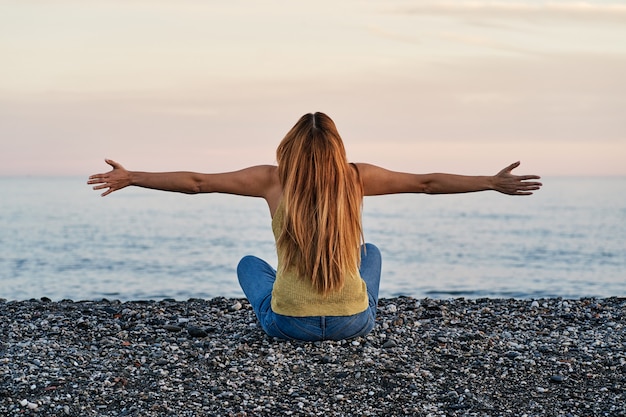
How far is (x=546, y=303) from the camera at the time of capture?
8.24m

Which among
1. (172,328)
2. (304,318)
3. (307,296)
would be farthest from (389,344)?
(172,328)

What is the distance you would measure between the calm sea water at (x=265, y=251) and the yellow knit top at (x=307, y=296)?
11459 mm

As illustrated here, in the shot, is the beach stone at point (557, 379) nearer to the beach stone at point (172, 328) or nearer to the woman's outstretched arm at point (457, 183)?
the woman's outstretched arm at point (457, 183)

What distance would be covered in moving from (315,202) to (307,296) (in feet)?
2.64

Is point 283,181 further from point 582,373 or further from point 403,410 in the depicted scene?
point 582,373

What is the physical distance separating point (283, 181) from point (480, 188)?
5.75ft

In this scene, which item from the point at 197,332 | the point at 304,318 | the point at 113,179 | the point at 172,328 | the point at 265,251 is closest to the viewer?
the point at 113,179

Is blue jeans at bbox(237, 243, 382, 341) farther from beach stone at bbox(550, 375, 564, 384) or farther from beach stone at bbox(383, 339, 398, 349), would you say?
beach stone at bbox(550, 375, 564, 384)

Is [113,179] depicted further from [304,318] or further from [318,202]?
[304,318]

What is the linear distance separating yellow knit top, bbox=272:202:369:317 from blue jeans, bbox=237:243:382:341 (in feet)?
0.25

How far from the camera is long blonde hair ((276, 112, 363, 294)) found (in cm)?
550

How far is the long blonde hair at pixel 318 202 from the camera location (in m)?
5.50

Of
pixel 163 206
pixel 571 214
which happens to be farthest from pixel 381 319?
pixel 163 206

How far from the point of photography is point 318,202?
554 cm
